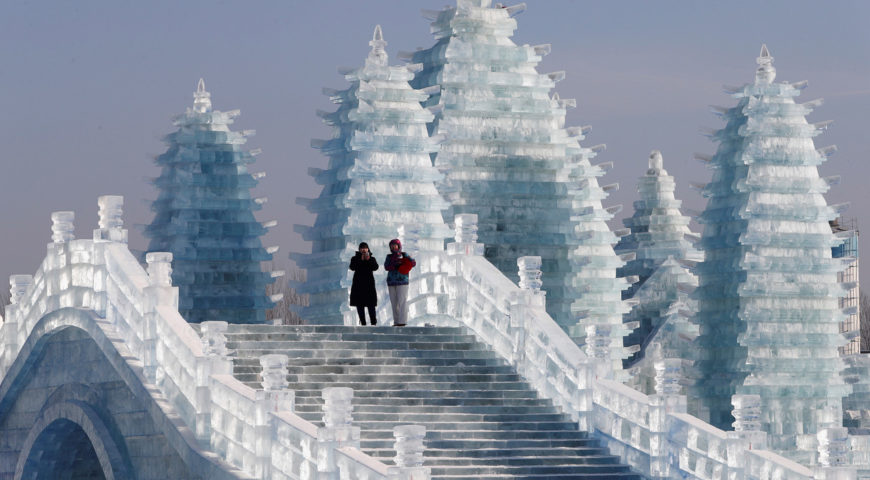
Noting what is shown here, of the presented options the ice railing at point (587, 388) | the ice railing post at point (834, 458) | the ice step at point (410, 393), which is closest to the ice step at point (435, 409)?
the ice step at point (410, 393)

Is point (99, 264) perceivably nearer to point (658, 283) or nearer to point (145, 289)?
point (145, 289)

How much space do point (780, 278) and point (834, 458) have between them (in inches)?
986

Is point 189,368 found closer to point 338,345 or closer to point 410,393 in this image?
point 338,345

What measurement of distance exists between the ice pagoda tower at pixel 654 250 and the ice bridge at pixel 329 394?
102ft

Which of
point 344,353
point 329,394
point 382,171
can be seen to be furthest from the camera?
point 382,171

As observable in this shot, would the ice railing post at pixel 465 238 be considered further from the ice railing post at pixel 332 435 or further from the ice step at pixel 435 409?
the ice railing post at pixel 332 435

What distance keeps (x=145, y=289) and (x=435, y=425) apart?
520 centimetres

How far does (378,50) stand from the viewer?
49781 mm

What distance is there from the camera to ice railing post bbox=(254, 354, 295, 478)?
29.5m

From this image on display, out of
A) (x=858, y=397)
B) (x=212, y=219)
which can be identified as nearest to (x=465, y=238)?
(x=212, y=219)

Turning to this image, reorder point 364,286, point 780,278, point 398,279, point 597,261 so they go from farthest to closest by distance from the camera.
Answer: point 597,261 < point 780,278 < point 364,286 < point 398,279

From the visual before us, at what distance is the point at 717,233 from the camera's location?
2157 inches

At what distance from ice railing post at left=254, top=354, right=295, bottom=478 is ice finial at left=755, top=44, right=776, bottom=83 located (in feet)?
90.0

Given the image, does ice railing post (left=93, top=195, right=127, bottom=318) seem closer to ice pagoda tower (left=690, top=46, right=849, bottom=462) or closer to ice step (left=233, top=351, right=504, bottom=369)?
ice step (left=233, top=351, right=504, bottom=369)
